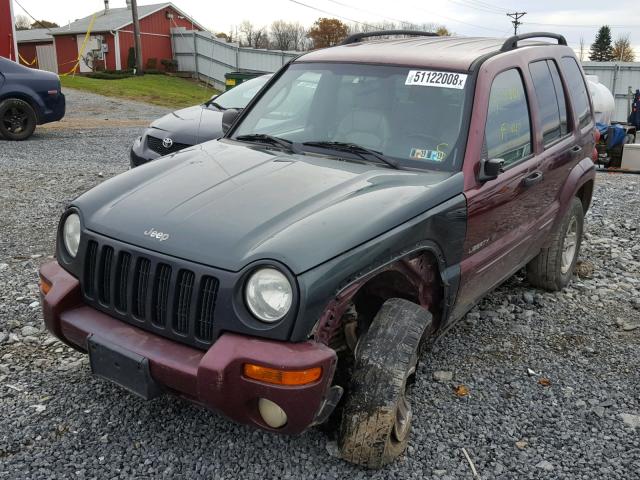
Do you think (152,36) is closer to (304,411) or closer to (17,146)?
(17,146)

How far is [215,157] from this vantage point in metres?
3.76

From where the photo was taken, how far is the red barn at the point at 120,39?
127 ft

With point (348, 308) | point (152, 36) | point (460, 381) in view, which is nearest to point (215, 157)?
point (348, 308)

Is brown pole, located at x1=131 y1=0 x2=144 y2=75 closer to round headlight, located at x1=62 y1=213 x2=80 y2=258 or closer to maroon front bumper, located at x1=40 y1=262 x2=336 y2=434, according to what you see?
round headlight, located at x1=62 y1=213 x2=80 y2=258

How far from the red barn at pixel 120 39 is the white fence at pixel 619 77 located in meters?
25.6

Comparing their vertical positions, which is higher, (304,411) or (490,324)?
(304,411)

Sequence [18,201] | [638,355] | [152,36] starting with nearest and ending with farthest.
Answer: [638,355] → [18,201] → [152,36]

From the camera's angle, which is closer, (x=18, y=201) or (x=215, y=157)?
(x=215, y=157)

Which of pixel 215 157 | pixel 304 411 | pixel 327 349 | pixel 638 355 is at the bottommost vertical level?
pixel 638 355

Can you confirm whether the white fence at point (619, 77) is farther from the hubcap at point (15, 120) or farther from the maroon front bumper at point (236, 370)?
the maroon front bumper at point (236, 370)

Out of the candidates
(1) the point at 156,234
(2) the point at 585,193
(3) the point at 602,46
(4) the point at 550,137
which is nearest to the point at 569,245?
(2) the point at 585,193

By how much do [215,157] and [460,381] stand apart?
1.93 m

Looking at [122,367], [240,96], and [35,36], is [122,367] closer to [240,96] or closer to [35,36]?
[240,96]

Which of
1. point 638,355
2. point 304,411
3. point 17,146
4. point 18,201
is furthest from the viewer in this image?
point 17,146
